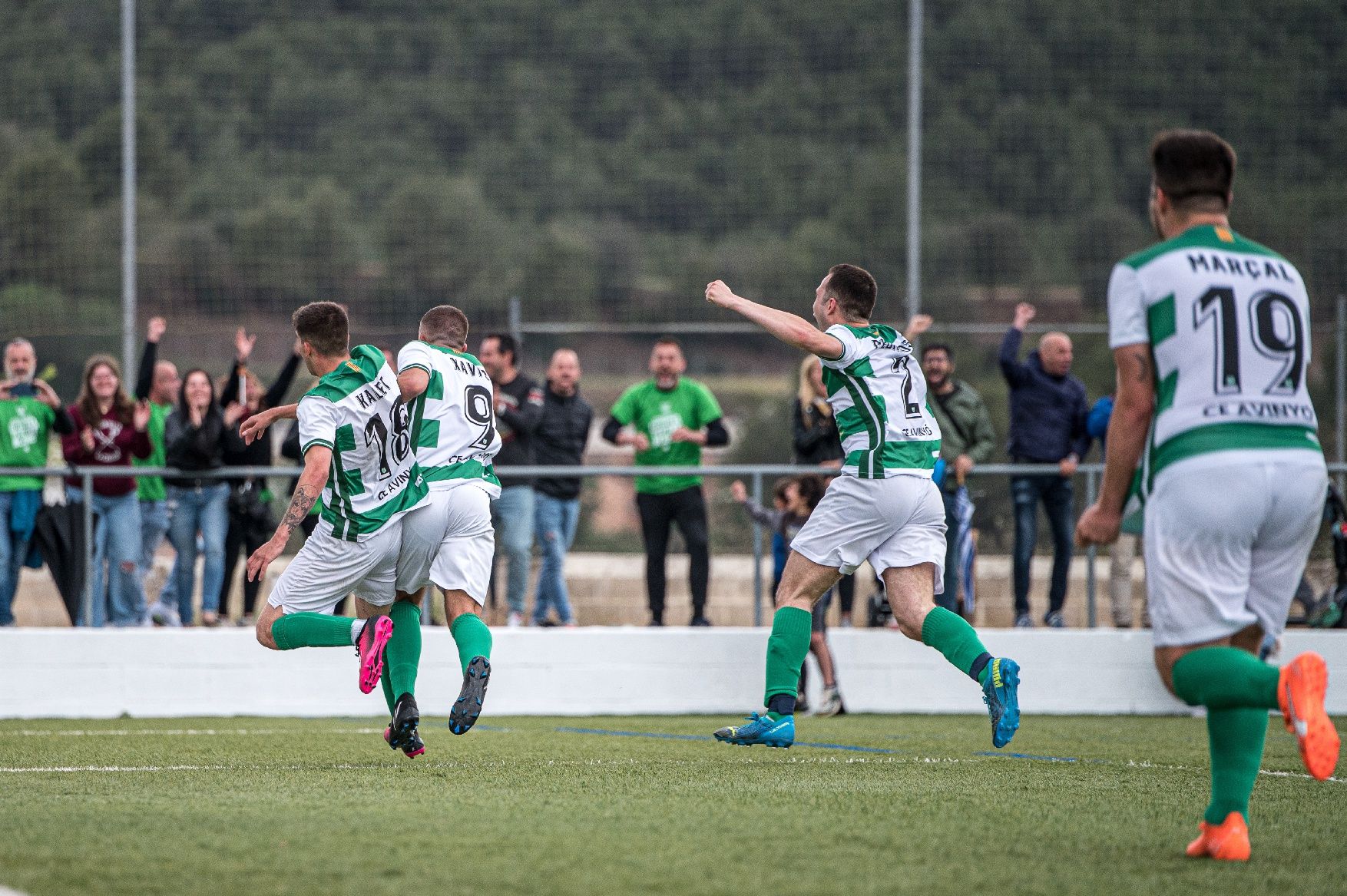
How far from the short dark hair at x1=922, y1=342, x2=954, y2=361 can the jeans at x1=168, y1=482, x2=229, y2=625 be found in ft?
16.0

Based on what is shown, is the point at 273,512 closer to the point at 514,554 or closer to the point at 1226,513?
the point at 514,554

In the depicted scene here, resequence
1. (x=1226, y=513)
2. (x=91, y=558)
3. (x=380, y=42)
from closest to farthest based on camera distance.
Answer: (x=1226, y=513) → (x=91, y=558) → (x=380, y=42)

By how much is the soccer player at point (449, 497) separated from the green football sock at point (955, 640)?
5.98 ft

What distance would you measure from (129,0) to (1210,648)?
10477mm

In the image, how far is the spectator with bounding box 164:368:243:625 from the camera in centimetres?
1052

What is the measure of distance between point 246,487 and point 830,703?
412 cm

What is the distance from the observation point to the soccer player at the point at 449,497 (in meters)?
6.69

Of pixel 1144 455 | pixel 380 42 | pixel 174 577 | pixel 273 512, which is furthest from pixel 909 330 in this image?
pixel 380 42

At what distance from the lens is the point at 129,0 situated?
39.5ft

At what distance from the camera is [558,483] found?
11047 mm

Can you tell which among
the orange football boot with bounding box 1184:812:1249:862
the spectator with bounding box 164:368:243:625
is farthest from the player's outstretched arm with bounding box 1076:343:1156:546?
the spectator with bounding box 164:368:243:625

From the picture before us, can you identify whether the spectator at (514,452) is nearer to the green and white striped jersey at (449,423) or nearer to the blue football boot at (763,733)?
the green and white striped jersey at (449,423)

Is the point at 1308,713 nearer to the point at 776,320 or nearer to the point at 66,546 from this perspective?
the point at 776,320

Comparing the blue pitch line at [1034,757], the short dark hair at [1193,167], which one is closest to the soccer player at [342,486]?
the blue pitch line at [1034,757]
